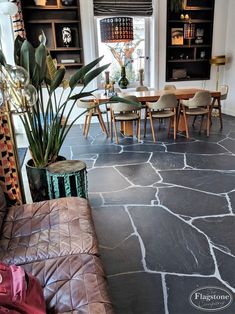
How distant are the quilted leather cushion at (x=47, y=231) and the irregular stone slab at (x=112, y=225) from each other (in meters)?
0.50

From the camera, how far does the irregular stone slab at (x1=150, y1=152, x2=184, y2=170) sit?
374cm

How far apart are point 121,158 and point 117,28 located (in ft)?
6.80

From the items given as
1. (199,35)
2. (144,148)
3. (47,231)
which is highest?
(199,35)

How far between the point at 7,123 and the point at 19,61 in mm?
565

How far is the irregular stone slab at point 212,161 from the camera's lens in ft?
12.0

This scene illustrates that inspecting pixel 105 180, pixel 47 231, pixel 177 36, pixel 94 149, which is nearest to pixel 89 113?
pixel 94 149

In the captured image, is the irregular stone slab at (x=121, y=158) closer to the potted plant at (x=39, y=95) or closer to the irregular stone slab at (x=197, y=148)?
the irregular stone slab at (x=197, y=148)

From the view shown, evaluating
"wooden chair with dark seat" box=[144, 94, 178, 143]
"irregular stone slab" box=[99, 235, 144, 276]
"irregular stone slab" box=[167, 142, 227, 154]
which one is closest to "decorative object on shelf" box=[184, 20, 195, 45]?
"wooden chair with dark seat" box=[144, 94, 178, 143]

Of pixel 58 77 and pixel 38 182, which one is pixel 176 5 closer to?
pixel 58 77

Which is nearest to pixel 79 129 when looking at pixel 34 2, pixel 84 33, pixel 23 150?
pixel 23 150

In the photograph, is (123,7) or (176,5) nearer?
(123,7)

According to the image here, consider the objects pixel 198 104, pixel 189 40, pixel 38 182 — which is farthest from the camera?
pixel 189 40

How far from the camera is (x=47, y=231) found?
5.36 feet

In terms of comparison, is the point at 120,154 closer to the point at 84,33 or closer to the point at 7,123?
the point at 7,123
